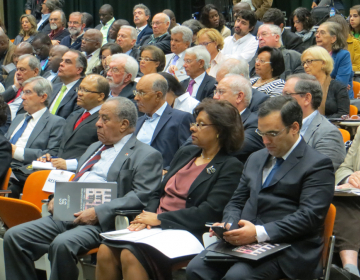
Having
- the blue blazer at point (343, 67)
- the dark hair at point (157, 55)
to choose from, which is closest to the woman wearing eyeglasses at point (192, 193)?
the dark hair at point (157, 55)

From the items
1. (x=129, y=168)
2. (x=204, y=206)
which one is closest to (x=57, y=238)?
(x=129, y=168)

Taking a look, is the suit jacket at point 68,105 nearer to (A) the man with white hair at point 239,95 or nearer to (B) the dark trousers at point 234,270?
(A) the man with white hair at point 239,95

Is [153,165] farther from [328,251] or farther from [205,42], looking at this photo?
[205,42]

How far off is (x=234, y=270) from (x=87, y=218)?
1066 millimetres

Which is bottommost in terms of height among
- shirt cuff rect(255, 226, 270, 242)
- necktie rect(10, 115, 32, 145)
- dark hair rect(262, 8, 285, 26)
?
necktie rect(10, 115, 32, 145)

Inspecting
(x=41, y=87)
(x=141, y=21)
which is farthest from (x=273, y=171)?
(x=141, y=21)

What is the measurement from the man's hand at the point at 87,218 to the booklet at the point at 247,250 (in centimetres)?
84

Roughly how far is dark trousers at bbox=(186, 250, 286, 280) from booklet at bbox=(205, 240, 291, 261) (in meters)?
0.06

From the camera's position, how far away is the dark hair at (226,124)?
3.07 m

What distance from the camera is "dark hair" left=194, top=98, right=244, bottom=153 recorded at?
10.1 ft

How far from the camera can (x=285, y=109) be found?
8.63 feet

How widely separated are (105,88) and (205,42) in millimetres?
2054

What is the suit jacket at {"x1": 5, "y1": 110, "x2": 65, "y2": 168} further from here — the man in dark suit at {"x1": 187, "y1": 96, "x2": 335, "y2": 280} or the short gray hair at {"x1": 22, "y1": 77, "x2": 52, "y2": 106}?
the man in dark suit at {"x1": 187, "y1": 96, "x2": 335, "y2": 280}

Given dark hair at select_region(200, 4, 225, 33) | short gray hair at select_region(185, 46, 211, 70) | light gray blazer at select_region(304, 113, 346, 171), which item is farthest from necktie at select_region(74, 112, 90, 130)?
dark hair at select_region(200, 4, 225, 33)
